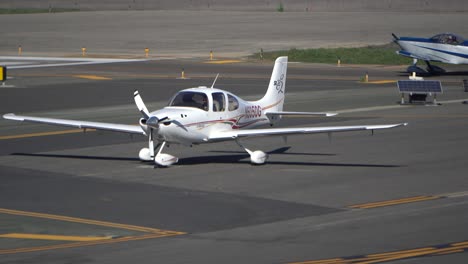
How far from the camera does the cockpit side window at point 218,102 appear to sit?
26016 mm

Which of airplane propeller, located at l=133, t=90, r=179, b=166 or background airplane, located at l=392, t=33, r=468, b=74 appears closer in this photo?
airplane propeller, located at l=133, t=90, r=179, b=166

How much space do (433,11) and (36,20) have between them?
4327 cm

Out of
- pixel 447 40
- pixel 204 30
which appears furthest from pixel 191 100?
pixel 204 30

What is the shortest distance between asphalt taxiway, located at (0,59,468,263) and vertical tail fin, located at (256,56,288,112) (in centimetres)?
136

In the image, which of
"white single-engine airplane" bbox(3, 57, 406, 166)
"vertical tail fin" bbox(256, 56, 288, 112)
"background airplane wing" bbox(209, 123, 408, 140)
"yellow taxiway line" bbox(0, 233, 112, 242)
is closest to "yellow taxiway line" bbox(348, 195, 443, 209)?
"white single-engine airplane" bbox(3, 57, 406, 166)

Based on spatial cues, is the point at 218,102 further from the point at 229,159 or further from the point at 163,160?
the point at 163,160

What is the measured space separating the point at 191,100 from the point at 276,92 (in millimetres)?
3980

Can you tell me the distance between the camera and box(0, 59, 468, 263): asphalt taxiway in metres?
16.8

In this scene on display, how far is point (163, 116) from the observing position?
80.6 feet

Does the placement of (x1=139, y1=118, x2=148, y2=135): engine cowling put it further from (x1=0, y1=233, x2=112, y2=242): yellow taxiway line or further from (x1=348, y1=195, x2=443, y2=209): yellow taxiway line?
(x1=0, y1=233, x2=112, y2=242): yellow taxiway line

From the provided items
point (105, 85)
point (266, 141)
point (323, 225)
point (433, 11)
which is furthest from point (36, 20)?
point (323, 225)

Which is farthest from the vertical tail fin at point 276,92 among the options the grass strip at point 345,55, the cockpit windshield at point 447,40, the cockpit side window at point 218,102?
the grass strip at point 345,55

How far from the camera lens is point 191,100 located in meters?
25.8

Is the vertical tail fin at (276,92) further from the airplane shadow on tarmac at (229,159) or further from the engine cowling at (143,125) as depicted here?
the engine cowling at (143,125)
